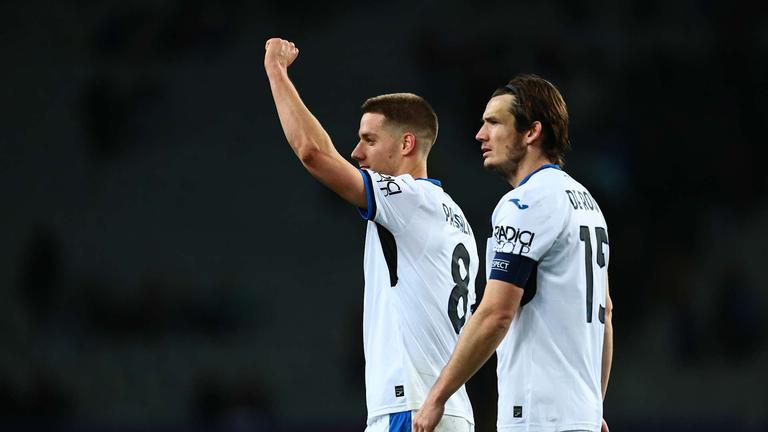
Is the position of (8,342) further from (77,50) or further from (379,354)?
(379,354)

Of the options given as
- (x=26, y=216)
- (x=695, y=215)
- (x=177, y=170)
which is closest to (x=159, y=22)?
(x=177, y=170)

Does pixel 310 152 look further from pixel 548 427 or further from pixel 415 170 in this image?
pixel 548 427

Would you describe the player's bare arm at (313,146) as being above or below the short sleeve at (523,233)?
above

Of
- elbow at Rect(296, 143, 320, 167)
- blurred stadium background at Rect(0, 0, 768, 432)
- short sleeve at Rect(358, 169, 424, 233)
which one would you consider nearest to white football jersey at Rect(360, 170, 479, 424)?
short sleeve at Rect(358, 169, 424, 233)

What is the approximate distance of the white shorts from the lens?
3561 mm

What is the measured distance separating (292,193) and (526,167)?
30.5 ft

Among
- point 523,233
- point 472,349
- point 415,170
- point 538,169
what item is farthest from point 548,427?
point 415,170

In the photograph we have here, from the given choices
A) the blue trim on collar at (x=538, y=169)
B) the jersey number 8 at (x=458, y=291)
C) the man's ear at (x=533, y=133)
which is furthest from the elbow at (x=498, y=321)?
the jersey number 8 at (x=458, y=291)

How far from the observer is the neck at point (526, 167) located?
3.24 meters

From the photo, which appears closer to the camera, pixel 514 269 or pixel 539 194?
pixel 514 269

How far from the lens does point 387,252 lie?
12.4 ft

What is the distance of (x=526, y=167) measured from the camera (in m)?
3.25

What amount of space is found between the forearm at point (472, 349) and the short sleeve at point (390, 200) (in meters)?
0.89

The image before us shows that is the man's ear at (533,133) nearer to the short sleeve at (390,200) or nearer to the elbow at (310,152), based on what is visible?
the short sleeve at (390,200)
